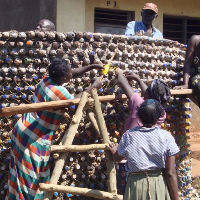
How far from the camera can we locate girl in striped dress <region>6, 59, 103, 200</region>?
418 cm

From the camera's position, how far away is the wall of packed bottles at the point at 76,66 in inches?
182

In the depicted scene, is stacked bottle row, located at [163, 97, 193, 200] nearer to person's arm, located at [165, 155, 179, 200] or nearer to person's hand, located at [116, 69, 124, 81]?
person's hand, located at [116, 69, 124, 81]

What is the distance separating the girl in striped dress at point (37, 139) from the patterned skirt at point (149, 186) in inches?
43.4

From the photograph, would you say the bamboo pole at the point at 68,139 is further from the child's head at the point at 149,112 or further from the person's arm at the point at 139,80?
the child's head at the point at 149,112

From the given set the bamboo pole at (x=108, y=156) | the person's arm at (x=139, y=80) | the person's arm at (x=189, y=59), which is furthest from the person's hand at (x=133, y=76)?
the person's arm at (x=189, y=59)

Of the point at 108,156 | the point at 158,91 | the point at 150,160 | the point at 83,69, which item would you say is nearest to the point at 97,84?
the point at 83,69

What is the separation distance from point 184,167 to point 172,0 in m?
5.16

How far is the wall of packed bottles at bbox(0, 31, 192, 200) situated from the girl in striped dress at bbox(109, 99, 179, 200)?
3.74 ft

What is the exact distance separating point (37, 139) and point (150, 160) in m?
1.28

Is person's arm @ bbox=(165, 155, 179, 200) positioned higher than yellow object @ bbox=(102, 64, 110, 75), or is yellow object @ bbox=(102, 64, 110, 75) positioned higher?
yellow object @ bbox=(102, 64, 110, 75)

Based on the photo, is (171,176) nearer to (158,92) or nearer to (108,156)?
(108,156)

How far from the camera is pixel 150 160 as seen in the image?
346 cm

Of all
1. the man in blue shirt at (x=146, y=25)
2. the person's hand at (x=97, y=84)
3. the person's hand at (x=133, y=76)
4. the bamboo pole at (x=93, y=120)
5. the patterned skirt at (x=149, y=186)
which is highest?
the man in blue shirt at (x=146, y=25)

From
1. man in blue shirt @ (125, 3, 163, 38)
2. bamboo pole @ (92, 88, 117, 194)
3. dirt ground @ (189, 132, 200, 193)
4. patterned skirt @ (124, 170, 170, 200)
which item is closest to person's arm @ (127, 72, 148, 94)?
bamboo pole @ (92, 88, 117, 194)
